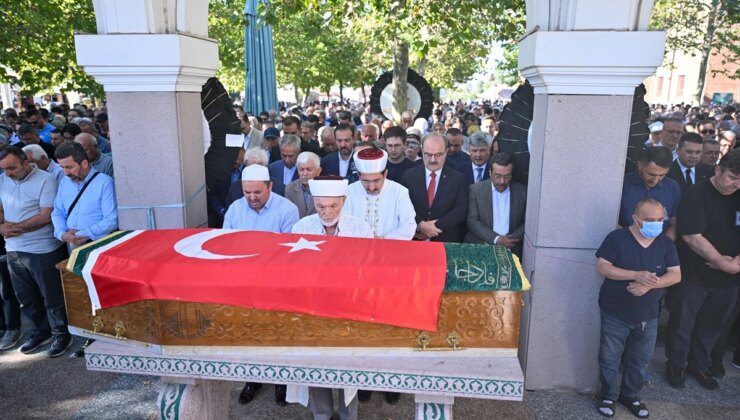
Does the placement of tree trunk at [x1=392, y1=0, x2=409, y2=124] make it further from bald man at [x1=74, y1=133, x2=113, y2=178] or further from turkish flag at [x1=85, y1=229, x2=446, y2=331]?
turkish flag at [x1=85, y1=229, x2=446, y2=331]

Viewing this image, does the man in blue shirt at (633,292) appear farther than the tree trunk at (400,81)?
No

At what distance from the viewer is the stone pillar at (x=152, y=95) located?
13.1 ft

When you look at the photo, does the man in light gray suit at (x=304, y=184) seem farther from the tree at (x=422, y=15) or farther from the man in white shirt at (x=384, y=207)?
the tree at (x=422, y=15)

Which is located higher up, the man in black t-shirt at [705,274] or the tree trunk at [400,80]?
the tree trunk at [400,80]

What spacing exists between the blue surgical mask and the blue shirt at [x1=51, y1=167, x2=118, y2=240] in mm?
3936

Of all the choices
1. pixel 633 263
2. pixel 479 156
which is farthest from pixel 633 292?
pixel 479 156

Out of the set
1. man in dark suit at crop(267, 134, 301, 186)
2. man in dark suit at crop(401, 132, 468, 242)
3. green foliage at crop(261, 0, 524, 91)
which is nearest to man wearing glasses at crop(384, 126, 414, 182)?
man in dark suit at crop(401, 132, 468, 242)

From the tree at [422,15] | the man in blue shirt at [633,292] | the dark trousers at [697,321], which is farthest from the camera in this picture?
the tree at [422,15]

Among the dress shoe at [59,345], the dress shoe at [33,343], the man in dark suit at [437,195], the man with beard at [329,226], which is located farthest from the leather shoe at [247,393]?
the dress shoe at [33,343]

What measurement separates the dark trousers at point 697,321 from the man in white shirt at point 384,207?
228 centimetres

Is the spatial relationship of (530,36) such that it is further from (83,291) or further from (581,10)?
(83,291)

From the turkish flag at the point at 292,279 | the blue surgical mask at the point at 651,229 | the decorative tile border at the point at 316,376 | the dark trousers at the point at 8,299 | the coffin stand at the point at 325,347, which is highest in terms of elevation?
the blue surgical mask at the point at 651,229

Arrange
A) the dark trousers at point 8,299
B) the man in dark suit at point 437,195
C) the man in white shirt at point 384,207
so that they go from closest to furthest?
the man in white shirt at point 384,207
the man in dark suit at point 437,195
the dark trousers at point 8,299

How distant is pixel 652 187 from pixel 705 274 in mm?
823
